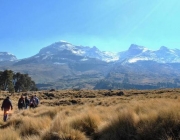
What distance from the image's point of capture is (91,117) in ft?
36.6

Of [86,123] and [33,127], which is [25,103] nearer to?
[33,127]

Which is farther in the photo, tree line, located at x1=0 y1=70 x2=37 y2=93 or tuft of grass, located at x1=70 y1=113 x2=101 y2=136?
tree line, located at x1=0 y1=70 x2=37 y2=93

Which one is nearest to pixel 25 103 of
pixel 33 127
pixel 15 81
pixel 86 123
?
pixel 33 127

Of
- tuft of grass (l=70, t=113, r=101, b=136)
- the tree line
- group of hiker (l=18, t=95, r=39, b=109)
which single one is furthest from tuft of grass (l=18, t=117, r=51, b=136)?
the tree line

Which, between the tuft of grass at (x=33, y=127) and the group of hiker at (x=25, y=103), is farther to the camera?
the group of hiker at (x=25, y=103)

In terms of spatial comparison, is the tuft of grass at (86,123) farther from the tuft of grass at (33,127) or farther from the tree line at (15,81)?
the tree line at (15,81)

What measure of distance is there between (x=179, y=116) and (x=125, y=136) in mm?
1803

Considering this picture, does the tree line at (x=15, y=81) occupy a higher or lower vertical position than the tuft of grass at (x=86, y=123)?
higher

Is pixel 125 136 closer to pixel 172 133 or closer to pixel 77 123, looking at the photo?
pixel 172 133

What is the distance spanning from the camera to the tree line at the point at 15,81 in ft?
315

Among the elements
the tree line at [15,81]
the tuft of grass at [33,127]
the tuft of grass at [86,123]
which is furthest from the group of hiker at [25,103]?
the tree line at [15,81]

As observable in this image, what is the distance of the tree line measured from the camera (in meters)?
95.9

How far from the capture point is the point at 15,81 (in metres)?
115

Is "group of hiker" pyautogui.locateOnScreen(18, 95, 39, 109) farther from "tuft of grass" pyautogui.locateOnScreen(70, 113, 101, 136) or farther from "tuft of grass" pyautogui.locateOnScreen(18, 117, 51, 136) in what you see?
"tuft of grass" pyautogui.locateOnScreen(70, 113, 101, 136)
